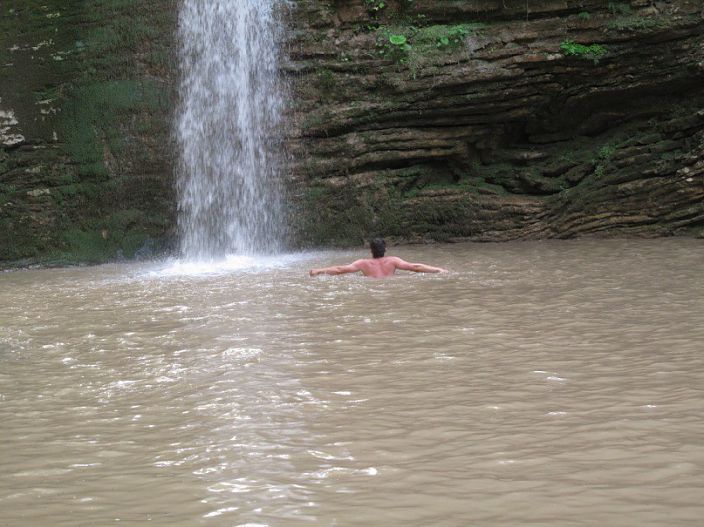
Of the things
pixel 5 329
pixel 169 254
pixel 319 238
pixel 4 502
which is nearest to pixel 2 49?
pixel 169 254

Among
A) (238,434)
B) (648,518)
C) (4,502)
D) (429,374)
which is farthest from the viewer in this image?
(429,374)

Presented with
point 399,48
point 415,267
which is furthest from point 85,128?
point 415,267

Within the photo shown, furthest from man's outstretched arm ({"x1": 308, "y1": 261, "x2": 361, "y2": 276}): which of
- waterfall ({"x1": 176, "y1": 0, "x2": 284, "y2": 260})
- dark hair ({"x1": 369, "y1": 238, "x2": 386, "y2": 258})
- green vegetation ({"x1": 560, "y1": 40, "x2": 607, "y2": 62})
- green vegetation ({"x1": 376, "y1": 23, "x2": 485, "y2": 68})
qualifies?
green vegetation ({"x1": 560, "y1": 40, "x2": 607, "y2": 62})

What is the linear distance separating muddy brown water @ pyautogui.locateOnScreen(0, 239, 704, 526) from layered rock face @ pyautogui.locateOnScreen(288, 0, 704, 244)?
615cm

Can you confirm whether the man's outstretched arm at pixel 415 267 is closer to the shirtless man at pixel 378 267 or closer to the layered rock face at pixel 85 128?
the shirtless man at pixel 378 267

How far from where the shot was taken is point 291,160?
1470 centimetres

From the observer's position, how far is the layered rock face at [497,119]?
45.4 ft

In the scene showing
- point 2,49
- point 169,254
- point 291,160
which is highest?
point 2,49

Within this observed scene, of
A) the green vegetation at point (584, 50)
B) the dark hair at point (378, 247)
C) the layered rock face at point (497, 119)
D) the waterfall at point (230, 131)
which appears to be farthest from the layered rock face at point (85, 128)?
the green vegetation at point (584, 50)

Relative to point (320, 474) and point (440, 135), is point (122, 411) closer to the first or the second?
point (320, 474)

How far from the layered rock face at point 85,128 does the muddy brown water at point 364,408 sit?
6401 millimetres

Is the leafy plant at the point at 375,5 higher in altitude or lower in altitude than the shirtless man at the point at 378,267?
higher

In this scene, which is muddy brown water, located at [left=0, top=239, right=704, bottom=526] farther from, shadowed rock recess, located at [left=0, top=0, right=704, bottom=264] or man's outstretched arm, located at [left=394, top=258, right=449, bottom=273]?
shadowed rock recess, located at [left=0, top=0, right=704, bottom=264]

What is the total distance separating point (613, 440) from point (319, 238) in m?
11.5
